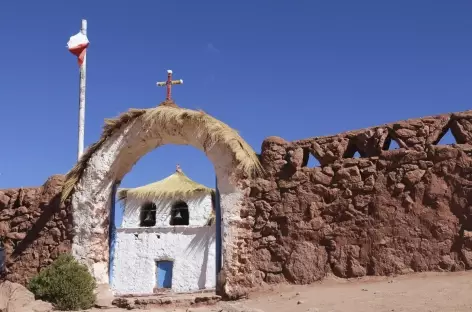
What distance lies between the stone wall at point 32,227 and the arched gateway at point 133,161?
11.2 inches

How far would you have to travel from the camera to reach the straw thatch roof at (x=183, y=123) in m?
8.84

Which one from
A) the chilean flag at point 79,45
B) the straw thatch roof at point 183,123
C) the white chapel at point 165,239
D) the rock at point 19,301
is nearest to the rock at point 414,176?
the straw thatch roof at point 183,123

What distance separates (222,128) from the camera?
29.6 ft

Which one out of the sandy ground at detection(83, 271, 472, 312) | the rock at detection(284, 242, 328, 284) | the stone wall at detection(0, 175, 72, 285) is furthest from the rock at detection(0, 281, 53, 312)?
the rock at detection(284, 242, 328, 284)

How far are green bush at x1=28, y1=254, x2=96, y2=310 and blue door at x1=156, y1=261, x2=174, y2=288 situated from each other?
1363cm

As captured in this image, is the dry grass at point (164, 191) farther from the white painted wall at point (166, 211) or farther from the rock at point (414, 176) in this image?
the rock at point (414, 176)

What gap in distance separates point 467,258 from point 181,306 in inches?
148

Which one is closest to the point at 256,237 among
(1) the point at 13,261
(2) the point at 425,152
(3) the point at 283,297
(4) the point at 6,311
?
(3) the point at 283,297

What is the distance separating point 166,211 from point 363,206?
15692mm

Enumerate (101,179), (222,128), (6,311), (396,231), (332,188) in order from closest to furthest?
1. (6,311)
2. (396,231)
3. (332,188)
4. (222,128)
5. (101,179)

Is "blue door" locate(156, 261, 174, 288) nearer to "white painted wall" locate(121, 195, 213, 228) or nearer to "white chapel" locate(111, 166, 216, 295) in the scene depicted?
"white chapel" locate(111, 166, 216, 295)

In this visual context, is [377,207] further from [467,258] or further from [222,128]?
[222,128]

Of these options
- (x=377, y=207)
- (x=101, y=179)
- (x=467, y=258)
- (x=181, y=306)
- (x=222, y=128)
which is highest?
(x=222, y=128)

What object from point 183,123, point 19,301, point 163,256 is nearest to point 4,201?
point 19,301
